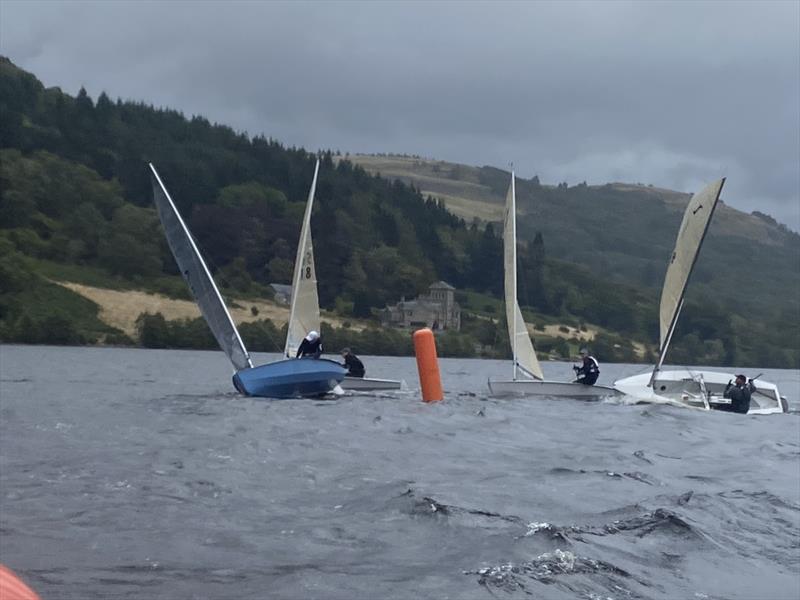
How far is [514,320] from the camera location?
36.7 m

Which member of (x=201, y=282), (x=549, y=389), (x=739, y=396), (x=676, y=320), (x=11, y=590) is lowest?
(x=11, y=590)

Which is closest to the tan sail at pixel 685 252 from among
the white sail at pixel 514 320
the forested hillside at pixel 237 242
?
the white sail at pixel 514 320

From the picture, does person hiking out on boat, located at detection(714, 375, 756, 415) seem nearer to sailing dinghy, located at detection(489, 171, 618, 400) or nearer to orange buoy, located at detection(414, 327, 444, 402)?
sailing dinghy, located at detection(489, 171, 618, 400)

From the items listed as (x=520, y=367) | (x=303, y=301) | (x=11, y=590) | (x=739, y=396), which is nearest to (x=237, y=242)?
(x=303, y=301)

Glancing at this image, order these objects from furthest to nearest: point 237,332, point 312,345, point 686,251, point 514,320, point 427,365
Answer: point 514,320, point 686,251, point 237,332, point 427,365, point 312,345

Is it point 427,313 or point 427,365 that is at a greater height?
point 427,313

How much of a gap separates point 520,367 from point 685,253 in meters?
5.70

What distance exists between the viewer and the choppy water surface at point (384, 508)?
1102cm

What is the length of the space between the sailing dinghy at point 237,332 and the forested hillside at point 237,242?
48722 millimetres

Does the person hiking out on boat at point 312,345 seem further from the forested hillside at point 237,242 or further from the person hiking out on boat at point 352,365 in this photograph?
the forested hillside at point 237,242

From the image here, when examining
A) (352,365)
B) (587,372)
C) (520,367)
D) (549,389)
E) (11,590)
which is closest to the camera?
(11,590)

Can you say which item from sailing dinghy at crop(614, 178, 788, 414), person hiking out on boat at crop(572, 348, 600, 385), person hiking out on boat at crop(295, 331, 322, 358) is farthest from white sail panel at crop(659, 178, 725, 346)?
person hiking out on boat at crop(295, 331, 322, 358)

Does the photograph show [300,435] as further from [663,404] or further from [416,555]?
[663,404]

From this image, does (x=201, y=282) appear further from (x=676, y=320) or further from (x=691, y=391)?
(x=691, y=391)
